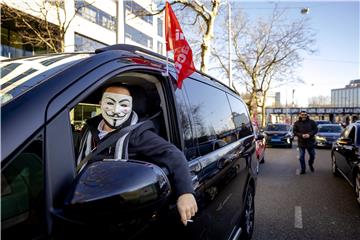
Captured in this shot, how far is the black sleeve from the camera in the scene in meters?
1.69

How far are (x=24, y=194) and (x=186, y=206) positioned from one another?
2.51 ft

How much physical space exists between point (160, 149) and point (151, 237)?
0.44 metres

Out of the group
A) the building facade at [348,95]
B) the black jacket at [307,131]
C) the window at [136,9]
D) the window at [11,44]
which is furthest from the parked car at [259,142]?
the building facade at [348,95]

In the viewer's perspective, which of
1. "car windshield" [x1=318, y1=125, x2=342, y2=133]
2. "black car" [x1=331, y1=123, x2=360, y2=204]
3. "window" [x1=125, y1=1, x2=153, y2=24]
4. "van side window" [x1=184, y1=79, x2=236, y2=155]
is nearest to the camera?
"van side window" [x1=184, y1=79, x2=236, y2=155]

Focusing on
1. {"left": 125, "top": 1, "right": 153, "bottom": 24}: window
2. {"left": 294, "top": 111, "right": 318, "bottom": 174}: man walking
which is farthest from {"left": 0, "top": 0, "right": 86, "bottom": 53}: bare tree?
{"left": 294, "top": 111, "right": 318, "bottom": 174}: man walking

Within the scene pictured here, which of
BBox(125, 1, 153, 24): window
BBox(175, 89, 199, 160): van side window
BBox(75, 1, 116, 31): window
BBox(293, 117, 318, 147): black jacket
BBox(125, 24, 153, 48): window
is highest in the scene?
BBox(125, 24, 153, 48): window

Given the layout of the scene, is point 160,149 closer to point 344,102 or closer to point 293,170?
point 293,170

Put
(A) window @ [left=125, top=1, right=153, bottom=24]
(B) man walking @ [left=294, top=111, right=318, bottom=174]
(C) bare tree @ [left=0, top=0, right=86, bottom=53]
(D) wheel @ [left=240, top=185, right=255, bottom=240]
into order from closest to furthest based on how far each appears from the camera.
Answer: (D) wheel @ [left=240, top=185, right=255, bottom=240], (B) man walking @ [left=294, top=111, right=318, bottom=174], (C) bare tree @ [left=0, top=0, right=86, bottom=53], (A) window @ [left=125, top=1, right=153, bottom=24]

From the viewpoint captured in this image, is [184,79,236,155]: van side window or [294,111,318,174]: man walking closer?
[184,79,236,155]: van side window

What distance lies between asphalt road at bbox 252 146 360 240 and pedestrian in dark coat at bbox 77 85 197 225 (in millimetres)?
2956

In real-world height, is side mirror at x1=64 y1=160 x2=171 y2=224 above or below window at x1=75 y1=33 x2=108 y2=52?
below

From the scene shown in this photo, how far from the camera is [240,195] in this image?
3.42 m

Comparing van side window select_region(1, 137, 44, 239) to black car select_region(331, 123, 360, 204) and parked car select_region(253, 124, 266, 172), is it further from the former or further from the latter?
black car select_region(331, 123, 360, 204)

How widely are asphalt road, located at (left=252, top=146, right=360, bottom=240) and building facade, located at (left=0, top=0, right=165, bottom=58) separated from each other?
5252 millimetres
